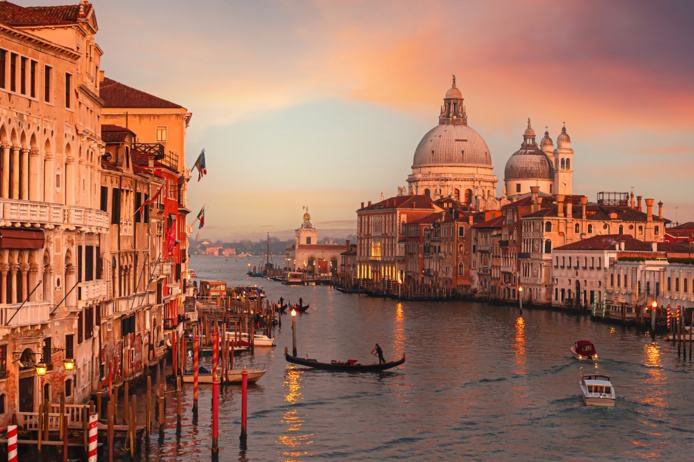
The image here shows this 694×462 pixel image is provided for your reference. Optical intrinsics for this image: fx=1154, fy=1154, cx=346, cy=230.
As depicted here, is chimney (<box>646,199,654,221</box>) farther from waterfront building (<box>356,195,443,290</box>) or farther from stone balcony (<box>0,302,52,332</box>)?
stone balcony (<box>0,302,52,332</box>)

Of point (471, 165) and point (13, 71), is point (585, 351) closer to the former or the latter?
point (13, 71)

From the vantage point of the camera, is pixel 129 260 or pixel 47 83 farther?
pixel 129 260

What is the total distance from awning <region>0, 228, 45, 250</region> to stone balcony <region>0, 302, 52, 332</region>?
1219 millimetres

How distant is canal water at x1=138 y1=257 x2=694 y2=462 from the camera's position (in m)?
29.7

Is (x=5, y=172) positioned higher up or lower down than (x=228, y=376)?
higher up

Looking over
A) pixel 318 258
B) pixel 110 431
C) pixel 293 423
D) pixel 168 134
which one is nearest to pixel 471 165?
pixel 318 258

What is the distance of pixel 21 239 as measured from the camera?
23.6 metres

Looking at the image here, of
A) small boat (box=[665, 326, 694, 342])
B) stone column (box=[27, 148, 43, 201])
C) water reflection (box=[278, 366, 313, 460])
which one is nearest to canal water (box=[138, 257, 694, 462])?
water reflection (box=[278, 366, 313, 460])

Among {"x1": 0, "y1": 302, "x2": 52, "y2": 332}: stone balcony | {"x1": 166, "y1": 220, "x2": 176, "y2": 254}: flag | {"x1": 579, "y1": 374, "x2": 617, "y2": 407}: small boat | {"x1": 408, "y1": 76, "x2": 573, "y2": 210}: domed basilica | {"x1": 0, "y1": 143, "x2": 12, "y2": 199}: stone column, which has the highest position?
{"x1": 408, "y1": 76, "x2": 573, "y2": 210}: domed basilica

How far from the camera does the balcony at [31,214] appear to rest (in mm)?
23094

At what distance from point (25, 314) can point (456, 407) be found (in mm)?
16755

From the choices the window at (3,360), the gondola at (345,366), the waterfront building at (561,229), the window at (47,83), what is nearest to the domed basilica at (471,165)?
the waterfront building at (561,229)

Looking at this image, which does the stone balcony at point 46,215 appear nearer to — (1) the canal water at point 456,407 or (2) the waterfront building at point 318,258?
(1) the canal water at point 456,407

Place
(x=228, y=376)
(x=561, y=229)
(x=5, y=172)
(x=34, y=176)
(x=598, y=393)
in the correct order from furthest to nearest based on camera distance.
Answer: (x=561, y=229) < (x=228, y=376) < (x=598, y=393) < (x=34, y=176) < (x=5, y=172)
